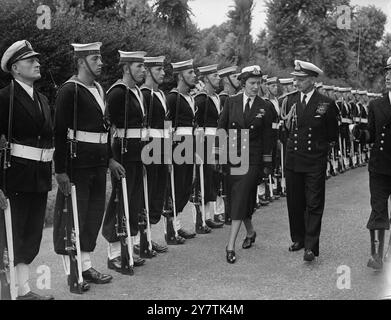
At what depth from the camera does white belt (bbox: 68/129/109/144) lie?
6.21 meters

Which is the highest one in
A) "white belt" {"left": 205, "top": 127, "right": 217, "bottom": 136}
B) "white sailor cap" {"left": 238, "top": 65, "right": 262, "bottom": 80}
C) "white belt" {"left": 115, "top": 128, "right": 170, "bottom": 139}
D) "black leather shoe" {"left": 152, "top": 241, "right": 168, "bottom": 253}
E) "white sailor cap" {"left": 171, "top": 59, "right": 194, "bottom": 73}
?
"white sailor cap" {"left": 171, "top": 59, "right": 194, "bottom": 73}

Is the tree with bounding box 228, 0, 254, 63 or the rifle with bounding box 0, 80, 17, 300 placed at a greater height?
the tree with bounding box 228, 0, 254, 63

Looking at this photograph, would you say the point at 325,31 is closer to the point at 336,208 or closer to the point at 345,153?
the point at 345,153

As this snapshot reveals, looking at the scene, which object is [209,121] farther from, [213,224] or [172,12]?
[172,12]

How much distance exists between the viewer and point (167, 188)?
845cm

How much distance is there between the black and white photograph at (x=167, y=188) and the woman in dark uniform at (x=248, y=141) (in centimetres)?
1

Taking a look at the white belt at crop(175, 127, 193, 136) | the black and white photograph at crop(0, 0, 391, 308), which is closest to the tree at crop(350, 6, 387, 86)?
the black and white photograph at crop(0, 0, 391, 308)

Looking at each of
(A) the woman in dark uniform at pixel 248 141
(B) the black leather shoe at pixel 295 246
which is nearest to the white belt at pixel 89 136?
(A) the woman in dark uniform at pixel 248 141

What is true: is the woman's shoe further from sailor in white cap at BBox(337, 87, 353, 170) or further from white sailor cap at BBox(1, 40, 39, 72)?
sailor in white cap at BBox(337, 87, 353, 170)

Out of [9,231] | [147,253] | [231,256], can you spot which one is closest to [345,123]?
[231,256]

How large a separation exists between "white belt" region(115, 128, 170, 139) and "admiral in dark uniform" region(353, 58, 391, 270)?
232 centimetres

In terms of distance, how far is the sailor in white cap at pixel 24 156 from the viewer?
5.56m

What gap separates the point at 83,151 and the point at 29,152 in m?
0.74

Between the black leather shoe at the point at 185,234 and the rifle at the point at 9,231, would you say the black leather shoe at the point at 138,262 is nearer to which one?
the black leather shoe at the point at 185,234
